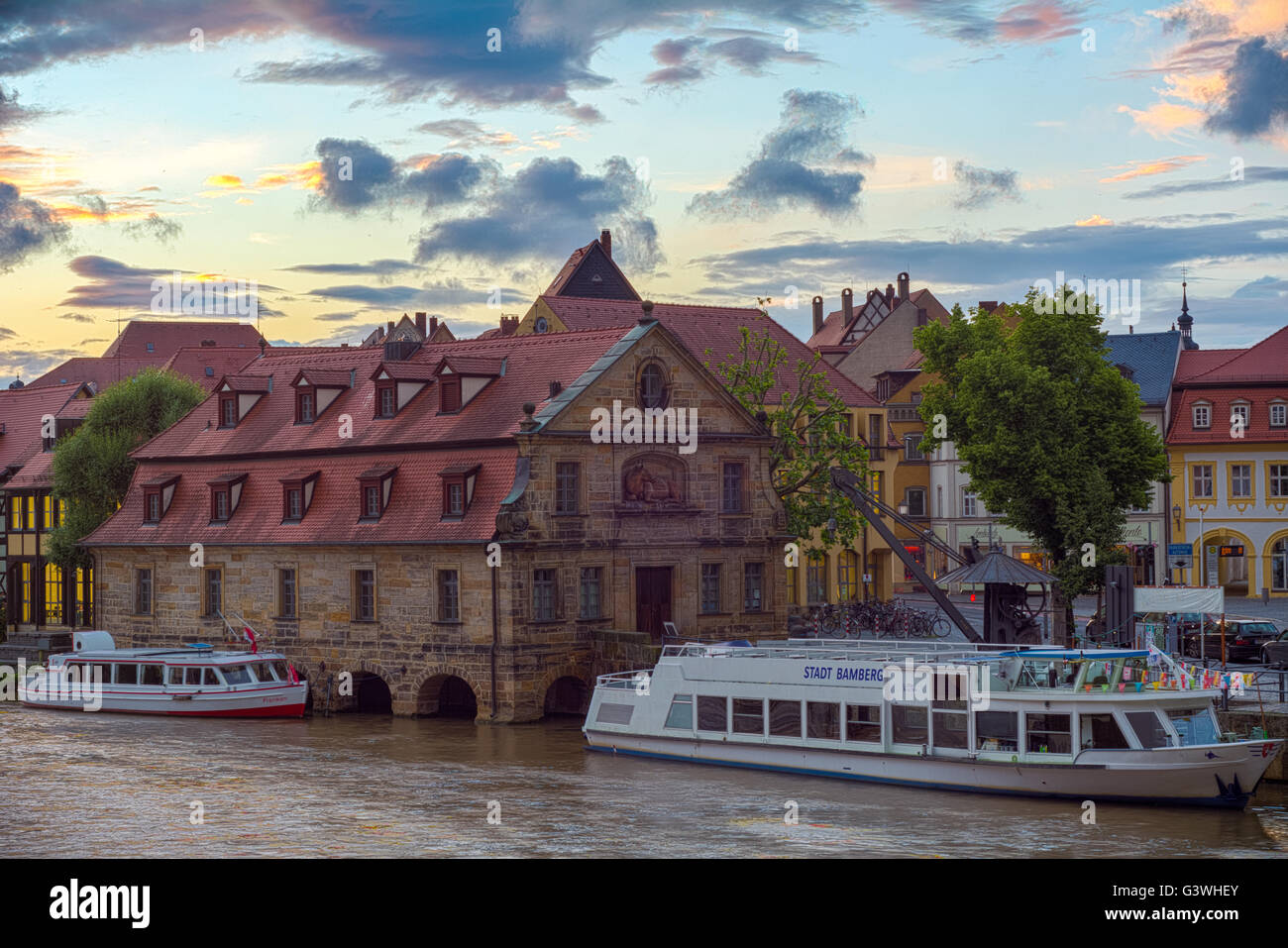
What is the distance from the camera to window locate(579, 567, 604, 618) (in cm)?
5059

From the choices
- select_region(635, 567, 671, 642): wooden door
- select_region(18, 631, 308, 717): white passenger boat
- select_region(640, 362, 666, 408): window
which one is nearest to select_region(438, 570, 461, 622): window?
select_region(635, 567, 671, 642): wooden door

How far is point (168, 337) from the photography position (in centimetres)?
13038

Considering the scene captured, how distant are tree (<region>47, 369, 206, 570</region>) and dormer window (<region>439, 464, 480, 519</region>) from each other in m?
→ 23.0

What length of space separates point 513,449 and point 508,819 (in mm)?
16987

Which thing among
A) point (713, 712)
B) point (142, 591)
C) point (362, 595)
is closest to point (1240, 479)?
point (362, 595)

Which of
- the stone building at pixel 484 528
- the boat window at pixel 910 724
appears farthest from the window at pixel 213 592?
the boat window at pixel 910 724

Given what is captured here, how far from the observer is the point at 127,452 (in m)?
70.4

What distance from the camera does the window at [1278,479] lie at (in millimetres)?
83000

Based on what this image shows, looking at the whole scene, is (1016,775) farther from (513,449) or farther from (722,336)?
(722,336)

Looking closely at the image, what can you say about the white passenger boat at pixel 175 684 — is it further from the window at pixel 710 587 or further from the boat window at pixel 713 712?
the boat window at pixel 713 712

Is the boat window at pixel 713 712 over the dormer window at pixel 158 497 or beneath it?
beneath

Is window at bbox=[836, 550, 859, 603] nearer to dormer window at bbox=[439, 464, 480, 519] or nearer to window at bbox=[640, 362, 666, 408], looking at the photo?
window at bbox=[640, 362, 666, 408]

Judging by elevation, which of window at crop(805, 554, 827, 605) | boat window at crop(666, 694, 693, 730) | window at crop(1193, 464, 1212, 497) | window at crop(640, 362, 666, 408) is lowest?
boat window at crop(666, 694, 693, 730)

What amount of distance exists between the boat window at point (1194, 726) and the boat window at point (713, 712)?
36.5 ft
